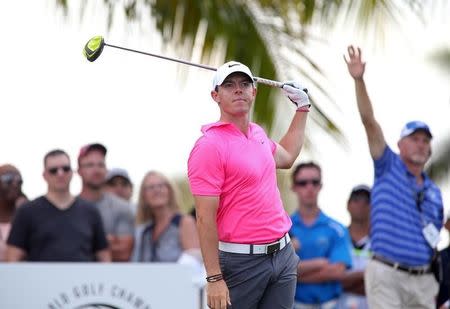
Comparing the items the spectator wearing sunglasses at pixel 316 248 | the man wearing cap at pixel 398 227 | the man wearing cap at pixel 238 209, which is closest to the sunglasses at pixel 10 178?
the spectator wearing sunglasses at pixel 316 248

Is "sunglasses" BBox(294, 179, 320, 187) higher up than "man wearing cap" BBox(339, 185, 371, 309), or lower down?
higher up

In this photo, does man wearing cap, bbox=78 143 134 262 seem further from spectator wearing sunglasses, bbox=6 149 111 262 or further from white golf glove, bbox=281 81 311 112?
white golf glove, bbox=281 81 311 112

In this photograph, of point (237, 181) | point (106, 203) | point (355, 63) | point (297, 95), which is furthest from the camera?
point (106, 203)

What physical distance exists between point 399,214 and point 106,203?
244 centimetres

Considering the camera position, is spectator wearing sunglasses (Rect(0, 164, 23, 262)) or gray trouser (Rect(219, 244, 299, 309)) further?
spectator wearing sunglasses (Rect(0, 164, 23, 262))

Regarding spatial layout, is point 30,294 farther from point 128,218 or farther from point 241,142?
point 241,142

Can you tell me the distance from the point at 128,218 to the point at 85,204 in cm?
73

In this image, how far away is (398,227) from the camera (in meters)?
10.1

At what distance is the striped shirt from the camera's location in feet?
33.1

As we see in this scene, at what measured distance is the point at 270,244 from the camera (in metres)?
7.75

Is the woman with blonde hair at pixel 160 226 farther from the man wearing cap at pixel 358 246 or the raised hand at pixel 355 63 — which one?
the raised hand at pixel 355 63

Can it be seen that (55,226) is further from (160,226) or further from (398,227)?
(398,227)

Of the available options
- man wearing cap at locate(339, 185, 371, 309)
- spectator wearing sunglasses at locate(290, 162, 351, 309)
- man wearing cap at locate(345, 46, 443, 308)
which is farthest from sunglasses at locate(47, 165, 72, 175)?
man wearing cap at locate(339, 185, 371, 309)

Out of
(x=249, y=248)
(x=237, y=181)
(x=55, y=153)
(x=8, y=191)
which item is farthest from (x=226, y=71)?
(x=8, y=191)
